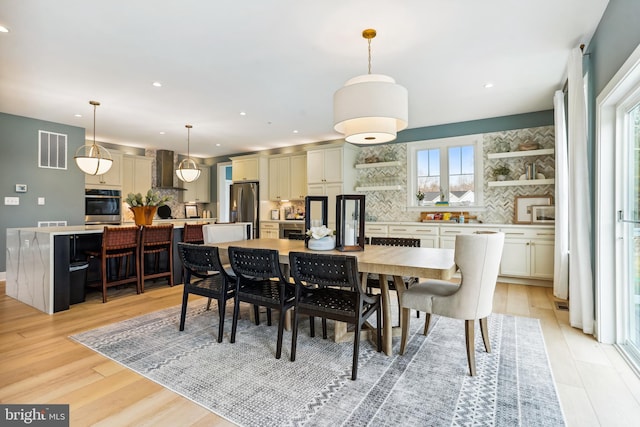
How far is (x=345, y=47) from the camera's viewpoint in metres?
2.91

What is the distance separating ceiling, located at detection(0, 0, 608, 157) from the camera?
2.39 meters

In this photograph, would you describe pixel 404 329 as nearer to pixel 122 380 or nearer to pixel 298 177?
pixel 122 380

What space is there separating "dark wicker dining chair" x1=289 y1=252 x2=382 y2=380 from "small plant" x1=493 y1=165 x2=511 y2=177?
3773 millimetres

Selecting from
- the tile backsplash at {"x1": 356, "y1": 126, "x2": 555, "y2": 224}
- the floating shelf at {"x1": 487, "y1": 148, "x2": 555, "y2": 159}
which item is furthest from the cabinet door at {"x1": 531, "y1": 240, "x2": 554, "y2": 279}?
Answer: the floating shelf at {"x1": 487, "y1": 148, "x2": 555, "y2": 159}

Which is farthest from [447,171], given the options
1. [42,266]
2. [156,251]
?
[42,266]

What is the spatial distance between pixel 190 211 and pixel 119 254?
180 inches

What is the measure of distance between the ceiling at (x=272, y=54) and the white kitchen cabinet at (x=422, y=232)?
70.2 inches

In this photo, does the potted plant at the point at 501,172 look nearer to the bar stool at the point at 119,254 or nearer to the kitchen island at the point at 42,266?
the bar stool at the point at 119,254

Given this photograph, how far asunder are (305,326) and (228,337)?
69 centimetres

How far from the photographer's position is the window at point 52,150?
17.3 feet

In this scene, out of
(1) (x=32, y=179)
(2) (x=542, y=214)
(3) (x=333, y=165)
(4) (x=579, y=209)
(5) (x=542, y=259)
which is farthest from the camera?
(3) (x=333, y=165)

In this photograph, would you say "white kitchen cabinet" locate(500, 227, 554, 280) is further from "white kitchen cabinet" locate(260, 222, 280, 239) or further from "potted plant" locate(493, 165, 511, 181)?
"white kitchen cabinet" locate(260, 222, 280, 239)

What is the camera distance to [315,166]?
21.1ft

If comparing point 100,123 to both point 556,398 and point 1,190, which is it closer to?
point 1,190
